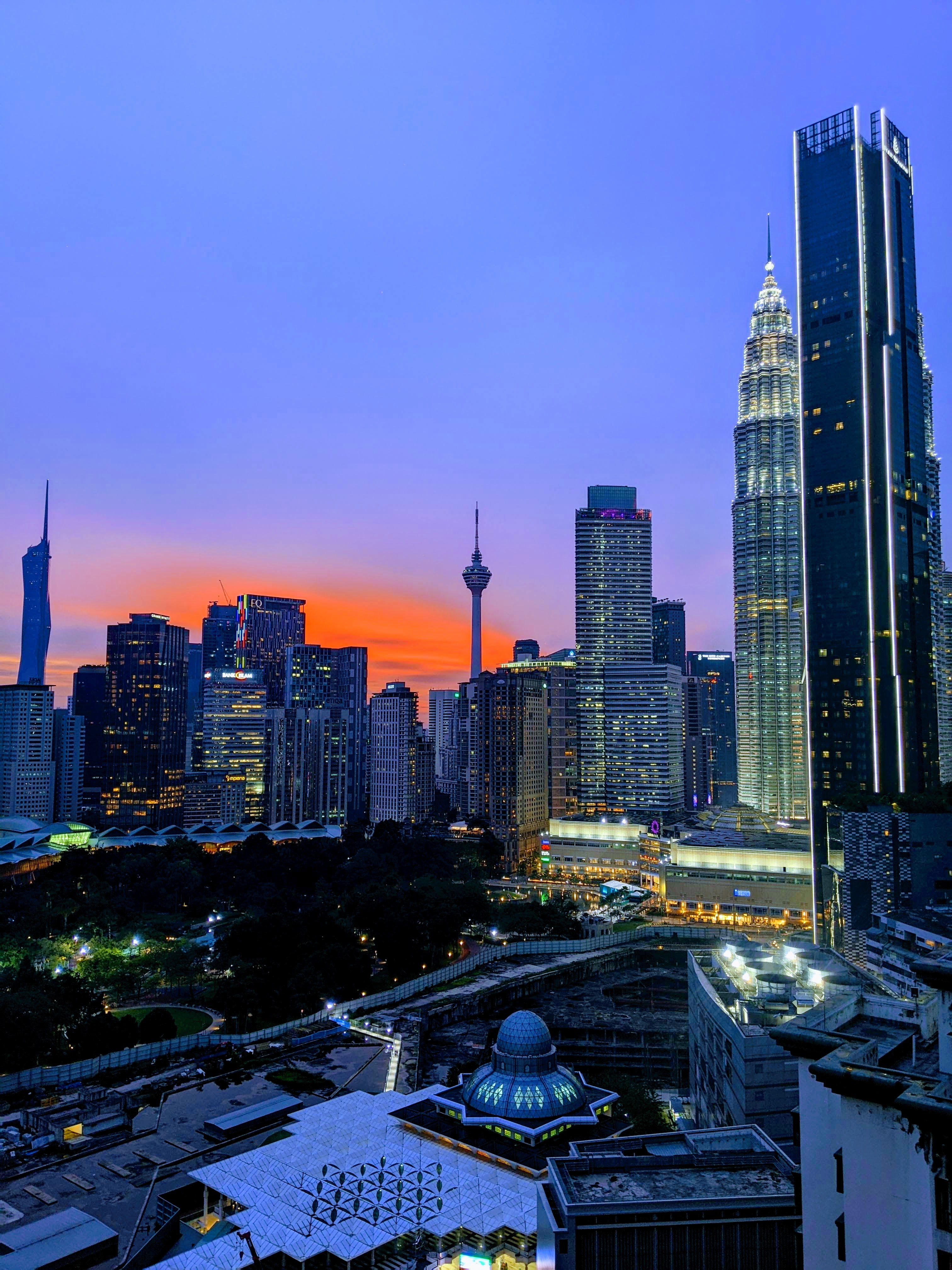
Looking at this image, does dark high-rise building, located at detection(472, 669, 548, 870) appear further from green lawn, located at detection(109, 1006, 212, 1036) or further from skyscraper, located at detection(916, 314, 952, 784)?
green lawn, located at detection(109, 1006, 212, 1036)

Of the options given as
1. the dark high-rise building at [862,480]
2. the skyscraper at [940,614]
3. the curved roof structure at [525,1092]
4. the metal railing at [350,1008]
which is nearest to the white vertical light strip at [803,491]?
the dark high-rise building at [862,480]

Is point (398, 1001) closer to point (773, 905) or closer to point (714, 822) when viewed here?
point (773, 905)

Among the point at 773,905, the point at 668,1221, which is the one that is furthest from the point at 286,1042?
the point at 773,905

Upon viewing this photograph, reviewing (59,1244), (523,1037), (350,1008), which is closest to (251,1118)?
(59,1244)

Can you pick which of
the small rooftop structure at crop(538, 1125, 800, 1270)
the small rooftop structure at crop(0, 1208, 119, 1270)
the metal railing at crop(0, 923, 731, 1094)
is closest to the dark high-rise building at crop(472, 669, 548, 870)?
the metal railing at crop(0, 923, 731, 1094)

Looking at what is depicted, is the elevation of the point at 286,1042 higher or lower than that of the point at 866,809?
lower

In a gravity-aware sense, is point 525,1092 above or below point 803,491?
below

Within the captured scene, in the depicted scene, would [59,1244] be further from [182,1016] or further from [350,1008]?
[182,1016]
